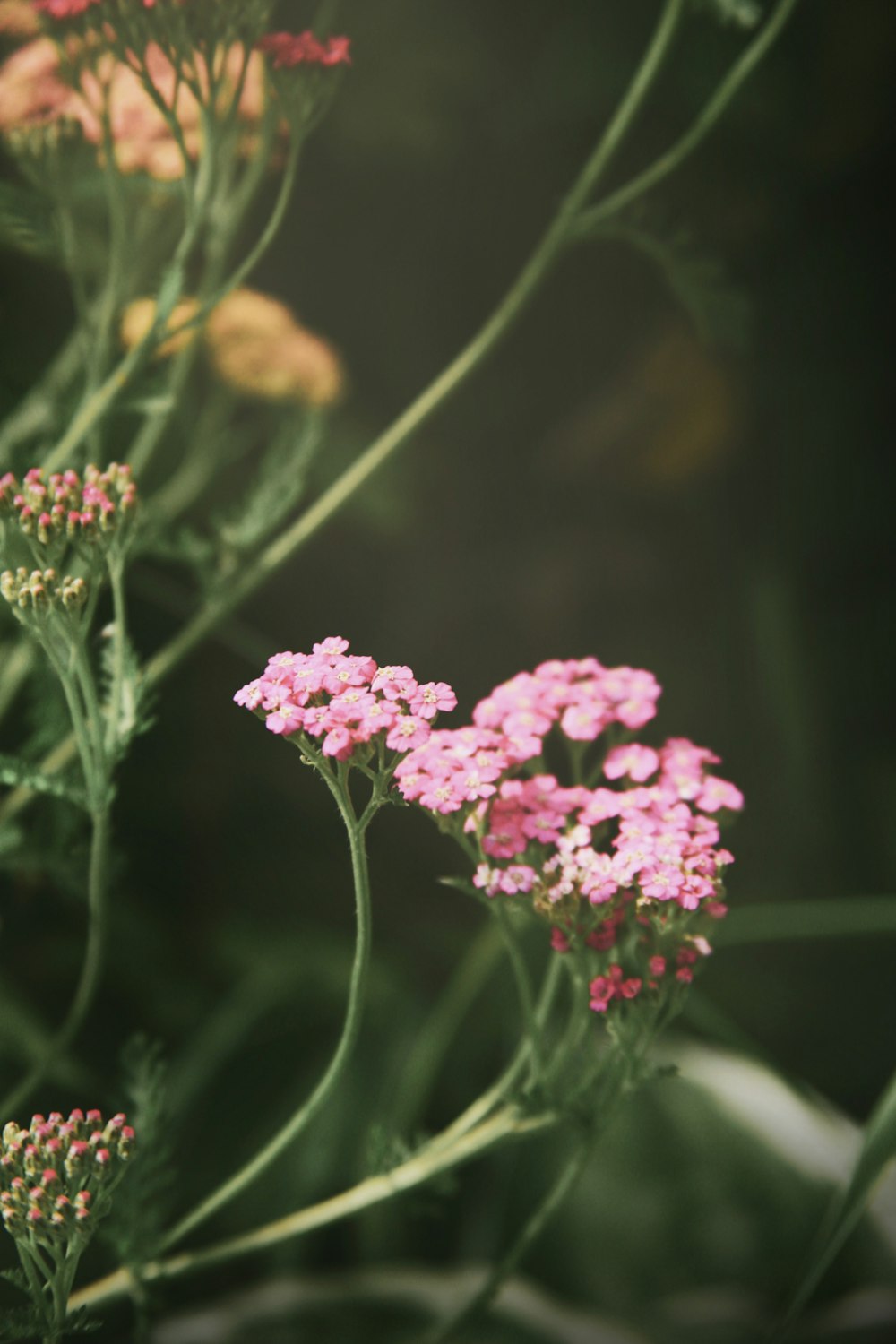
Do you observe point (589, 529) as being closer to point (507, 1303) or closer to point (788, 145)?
point (788, 145)

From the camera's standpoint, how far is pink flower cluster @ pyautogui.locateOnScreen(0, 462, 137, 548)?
0.41 metres

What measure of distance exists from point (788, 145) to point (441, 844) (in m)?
0.66

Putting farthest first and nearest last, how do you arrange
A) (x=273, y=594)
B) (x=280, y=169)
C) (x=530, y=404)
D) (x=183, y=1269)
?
(x=530, y=404), (x=273, y=594), (x=280, y=169), (x=183, y=1269)

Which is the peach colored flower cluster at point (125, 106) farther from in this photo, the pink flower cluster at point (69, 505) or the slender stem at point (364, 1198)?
the slender stem at point (364, 1198)

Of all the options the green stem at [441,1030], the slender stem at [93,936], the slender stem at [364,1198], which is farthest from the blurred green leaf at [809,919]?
the slender stem at [93,936]

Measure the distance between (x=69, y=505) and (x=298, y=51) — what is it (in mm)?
227

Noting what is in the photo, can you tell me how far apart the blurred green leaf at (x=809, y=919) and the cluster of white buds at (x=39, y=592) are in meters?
0.44

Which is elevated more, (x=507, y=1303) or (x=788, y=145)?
(x=788, y=145)

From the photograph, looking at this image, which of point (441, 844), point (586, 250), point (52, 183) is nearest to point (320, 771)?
point (441, 844)

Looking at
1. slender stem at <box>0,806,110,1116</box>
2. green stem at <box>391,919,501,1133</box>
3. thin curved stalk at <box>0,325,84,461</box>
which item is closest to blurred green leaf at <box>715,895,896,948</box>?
green stem at <box>391,919,501,1133</box>

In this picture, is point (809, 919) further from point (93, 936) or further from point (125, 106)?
point (125, 106)

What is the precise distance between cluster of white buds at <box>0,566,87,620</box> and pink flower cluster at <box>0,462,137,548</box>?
0.02m

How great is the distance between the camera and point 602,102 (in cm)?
81

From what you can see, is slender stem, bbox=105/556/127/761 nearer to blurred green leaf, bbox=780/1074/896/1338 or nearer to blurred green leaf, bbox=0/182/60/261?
blurred green leaf, bbox=0/182/60/261
